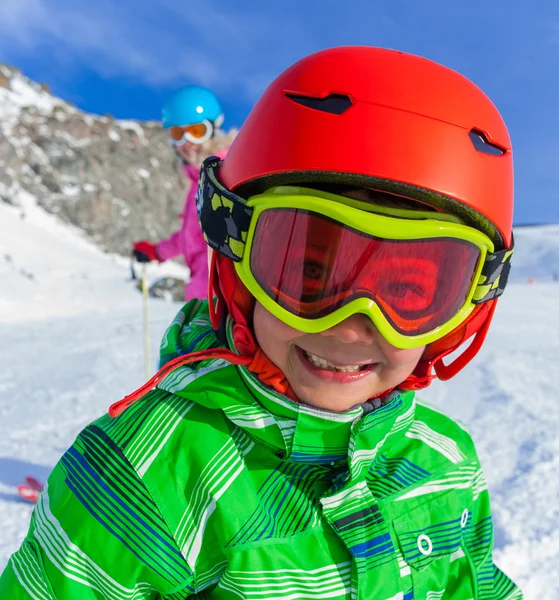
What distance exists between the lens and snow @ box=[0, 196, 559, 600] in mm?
2566

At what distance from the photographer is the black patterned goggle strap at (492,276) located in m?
1.34

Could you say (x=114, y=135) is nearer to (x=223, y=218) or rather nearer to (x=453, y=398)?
(x=453, y=398)

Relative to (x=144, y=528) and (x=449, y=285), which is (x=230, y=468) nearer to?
(x=144, y=528)

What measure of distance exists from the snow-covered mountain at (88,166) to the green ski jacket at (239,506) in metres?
25.1

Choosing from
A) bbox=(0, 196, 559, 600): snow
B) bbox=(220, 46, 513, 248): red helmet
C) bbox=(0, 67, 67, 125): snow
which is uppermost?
bbox=(0, 67, 67, 125): snow

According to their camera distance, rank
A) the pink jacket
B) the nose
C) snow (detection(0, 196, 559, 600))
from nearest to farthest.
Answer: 1. the nose
2. snow (detection(0, 196, 559, 600))
3. the pink jacket

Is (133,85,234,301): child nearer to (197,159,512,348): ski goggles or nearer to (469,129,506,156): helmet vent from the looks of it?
(197,159,512,348): ski goggles

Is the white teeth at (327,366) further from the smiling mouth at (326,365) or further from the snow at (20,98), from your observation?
the snow at (20,98)

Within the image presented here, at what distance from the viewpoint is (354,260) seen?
119 centimetres

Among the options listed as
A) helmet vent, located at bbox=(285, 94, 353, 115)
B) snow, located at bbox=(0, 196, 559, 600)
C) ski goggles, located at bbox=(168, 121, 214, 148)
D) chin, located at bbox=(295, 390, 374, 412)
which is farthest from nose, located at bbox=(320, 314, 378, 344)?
ski goggles, located at bbox=(168, 121, 214, 148)

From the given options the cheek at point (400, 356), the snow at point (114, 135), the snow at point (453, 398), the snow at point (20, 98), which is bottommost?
the snow at point (453, 398)

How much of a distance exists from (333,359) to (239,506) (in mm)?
397

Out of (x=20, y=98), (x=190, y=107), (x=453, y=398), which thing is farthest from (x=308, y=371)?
(x=20, y=98)

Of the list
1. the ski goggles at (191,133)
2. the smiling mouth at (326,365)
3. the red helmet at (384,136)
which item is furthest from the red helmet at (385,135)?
the ski goggles at (191,133)
